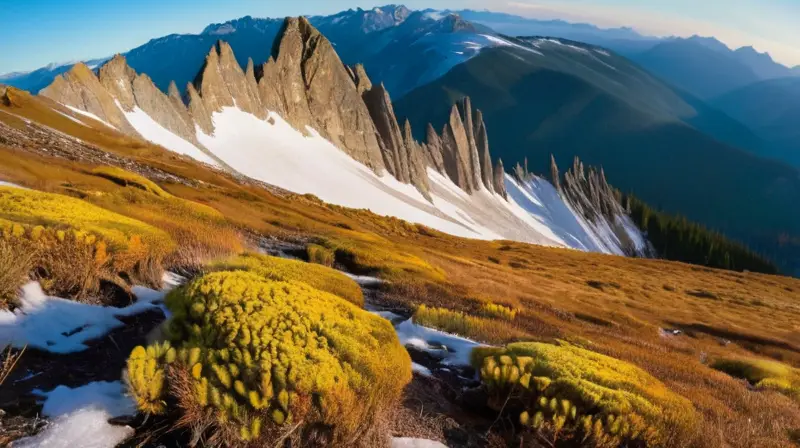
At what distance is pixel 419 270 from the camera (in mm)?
19922

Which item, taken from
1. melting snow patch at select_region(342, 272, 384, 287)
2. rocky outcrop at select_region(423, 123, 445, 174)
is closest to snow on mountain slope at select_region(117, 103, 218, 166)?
melting snow patch at select_region(342, 272, 384, 287)

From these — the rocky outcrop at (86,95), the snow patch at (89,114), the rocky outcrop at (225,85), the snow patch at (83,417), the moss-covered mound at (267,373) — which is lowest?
the snow patch at (83,417)

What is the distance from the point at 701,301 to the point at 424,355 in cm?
5262

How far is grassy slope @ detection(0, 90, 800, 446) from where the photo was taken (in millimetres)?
10953

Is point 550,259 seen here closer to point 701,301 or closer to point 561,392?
point 701,301

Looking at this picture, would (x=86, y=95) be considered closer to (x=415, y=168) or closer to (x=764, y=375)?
(x=415, y=168)

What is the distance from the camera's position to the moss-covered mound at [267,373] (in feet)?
18.2

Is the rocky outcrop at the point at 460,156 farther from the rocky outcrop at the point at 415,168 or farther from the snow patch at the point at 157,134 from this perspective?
the snow patch at the point at 157,134

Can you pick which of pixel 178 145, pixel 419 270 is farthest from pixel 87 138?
pixel 419 270

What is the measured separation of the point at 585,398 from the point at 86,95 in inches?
2442

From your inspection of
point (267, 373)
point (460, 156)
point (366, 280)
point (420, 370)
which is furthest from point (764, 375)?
point (460, 156)

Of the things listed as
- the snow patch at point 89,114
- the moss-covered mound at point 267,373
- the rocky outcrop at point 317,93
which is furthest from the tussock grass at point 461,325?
the rocky outcrop at point 317,93

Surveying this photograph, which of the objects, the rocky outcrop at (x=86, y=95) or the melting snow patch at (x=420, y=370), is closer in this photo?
the melting snow patch at (x=420, y=370)

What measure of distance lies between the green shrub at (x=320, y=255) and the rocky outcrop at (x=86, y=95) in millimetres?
47370
